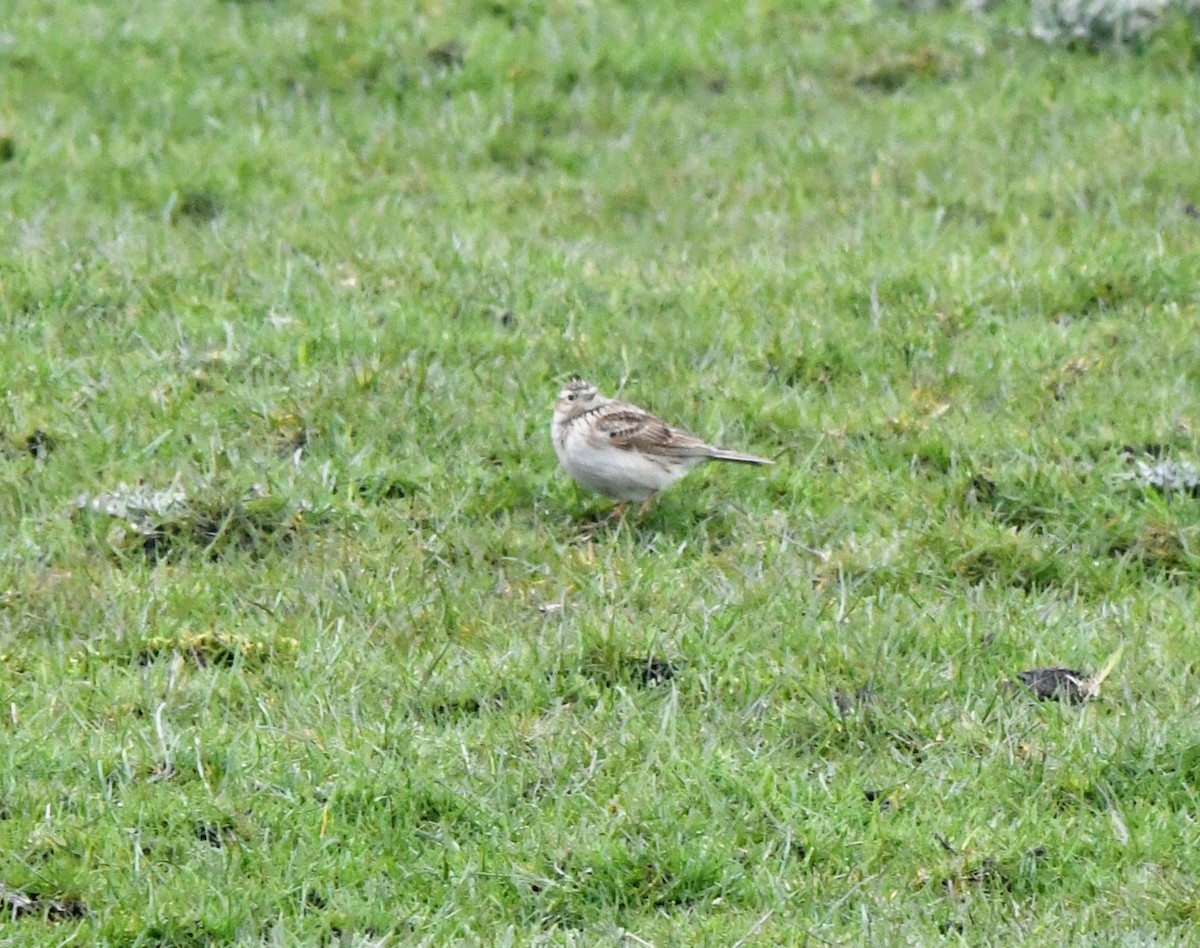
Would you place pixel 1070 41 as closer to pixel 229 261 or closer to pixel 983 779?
pixel 229 261

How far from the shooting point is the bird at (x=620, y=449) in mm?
8359

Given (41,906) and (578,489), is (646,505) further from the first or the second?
(41,906)

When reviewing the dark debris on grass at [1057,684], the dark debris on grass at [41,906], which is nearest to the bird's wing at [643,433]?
the dark debris on grass at [1057,684]

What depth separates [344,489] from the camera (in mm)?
8594

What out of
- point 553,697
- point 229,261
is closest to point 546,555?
point 553,697

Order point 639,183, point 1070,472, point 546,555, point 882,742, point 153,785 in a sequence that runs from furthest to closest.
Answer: point 639,183
point 1070,472
point 546,555
point 882,742
point 153,785

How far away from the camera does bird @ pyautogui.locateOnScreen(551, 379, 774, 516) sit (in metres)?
8.36

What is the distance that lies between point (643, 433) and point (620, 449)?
0.36 m

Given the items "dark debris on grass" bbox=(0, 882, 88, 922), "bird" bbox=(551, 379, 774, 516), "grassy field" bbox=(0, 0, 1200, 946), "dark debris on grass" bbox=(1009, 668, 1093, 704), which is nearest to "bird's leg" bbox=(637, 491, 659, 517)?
"bird" bbox=(551, 379, 774, 516)

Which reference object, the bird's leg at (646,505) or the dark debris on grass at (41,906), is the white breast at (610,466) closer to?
the bird's leg at (646,505)

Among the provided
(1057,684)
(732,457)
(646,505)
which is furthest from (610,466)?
(1057,684)

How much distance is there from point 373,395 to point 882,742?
340 centimetres

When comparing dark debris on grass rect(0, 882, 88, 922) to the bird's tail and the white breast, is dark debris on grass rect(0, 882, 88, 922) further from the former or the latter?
the bird's tail

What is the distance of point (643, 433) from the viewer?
8641mm
